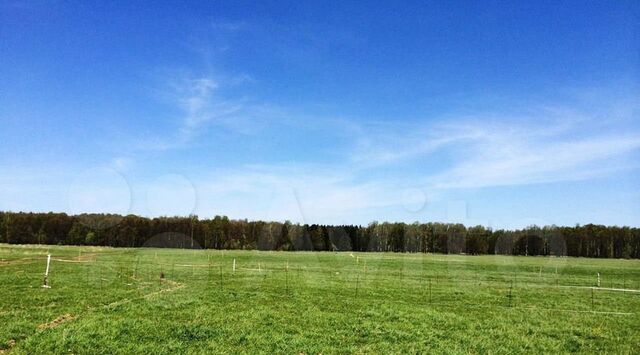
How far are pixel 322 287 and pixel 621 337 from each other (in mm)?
23226

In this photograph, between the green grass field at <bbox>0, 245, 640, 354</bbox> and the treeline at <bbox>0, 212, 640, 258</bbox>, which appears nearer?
the green grass field at <bbox>0, 245, 640, 354</bbox>

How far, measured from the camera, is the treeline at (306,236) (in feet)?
578

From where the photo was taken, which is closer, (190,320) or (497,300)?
(190,320)

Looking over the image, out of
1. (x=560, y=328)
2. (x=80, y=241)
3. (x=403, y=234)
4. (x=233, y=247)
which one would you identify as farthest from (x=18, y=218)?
(x=560, y=328)

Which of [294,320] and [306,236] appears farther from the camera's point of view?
[306,236]

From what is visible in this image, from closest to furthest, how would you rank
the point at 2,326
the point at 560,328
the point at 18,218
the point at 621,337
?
1. the point at 2,326
2. the point at 621,337
3. the point at 560,328
4. the point at 18,218

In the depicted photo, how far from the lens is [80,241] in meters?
173

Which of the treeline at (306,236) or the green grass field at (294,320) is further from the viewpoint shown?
the treeline at (306,236)

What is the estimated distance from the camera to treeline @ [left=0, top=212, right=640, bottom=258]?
176250mm

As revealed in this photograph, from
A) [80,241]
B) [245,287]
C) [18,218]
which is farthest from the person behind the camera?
[18,218]

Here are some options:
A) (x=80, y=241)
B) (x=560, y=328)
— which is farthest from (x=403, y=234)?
(x=560, y=328)

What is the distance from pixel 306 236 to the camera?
177 meters

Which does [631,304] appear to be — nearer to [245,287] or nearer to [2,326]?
[245,287]

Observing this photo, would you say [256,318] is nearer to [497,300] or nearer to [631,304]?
[497,300]
